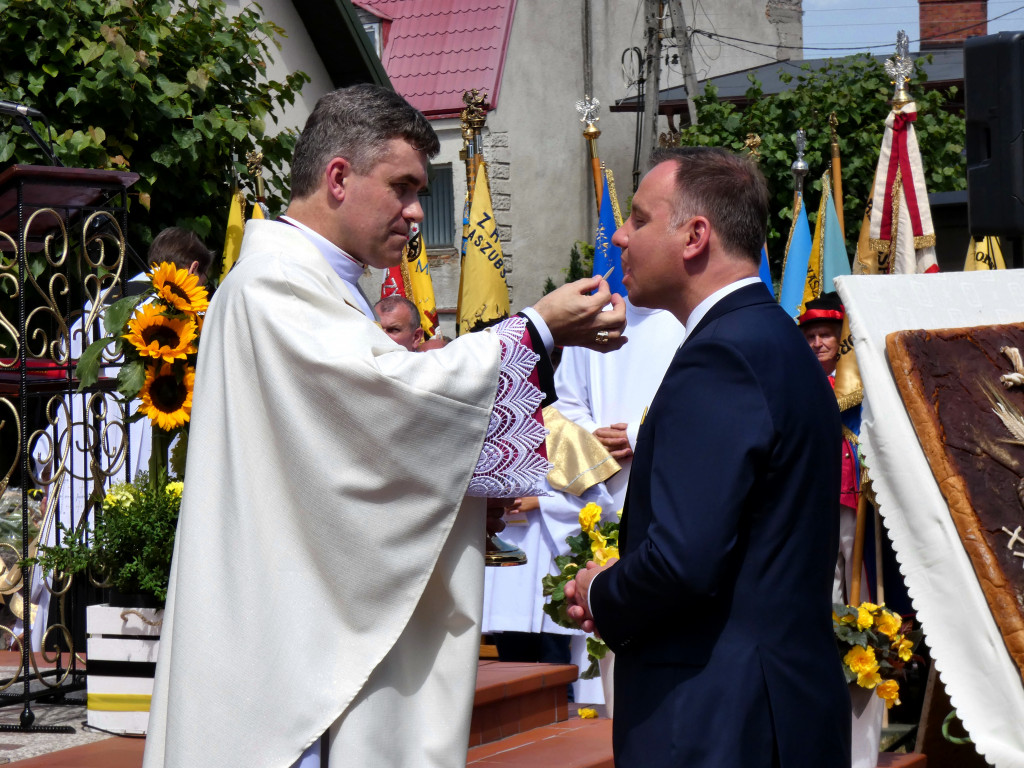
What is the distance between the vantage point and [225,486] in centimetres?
237

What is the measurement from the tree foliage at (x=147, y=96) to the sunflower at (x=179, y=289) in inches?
136

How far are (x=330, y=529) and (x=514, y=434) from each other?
0.41 m

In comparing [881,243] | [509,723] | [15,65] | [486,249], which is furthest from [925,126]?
[509,723]

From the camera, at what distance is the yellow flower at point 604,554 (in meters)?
4.23

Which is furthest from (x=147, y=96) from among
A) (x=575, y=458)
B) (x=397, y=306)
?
(x=575, y=458)

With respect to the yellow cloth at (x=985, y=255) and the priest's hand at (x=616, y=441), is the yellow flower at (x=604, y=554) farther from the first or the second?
the yellow cloth at (x=985, y=255)

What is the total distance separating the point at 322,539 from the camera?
2.31 m

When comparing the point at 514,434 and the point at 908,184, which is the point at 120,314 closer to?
the point at 514,434

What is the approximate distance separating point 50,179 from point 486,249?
383cm

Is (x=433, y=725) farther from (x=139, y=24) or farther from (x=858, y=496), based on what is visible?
(x=139, y=24)

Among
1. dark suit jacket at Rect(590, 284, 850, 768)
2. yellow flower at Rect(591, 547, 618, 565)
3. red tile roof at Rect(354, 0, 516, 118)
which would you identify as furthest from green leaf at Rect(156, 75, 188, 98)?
red tile roof at Rect(354, 0, 516, 118)

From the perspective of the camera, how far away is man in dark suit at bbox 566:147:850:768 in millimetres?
2180

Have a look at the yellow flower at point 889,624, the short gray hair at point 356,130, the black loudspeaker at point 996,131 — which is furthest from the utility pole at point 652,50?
the short gray hair at point 356,130

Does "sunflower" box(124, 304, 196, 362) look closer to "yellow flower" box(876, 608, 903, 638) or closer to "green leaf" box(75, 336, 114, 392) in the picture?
"green leaf" box(75, 336, 114, 392)
